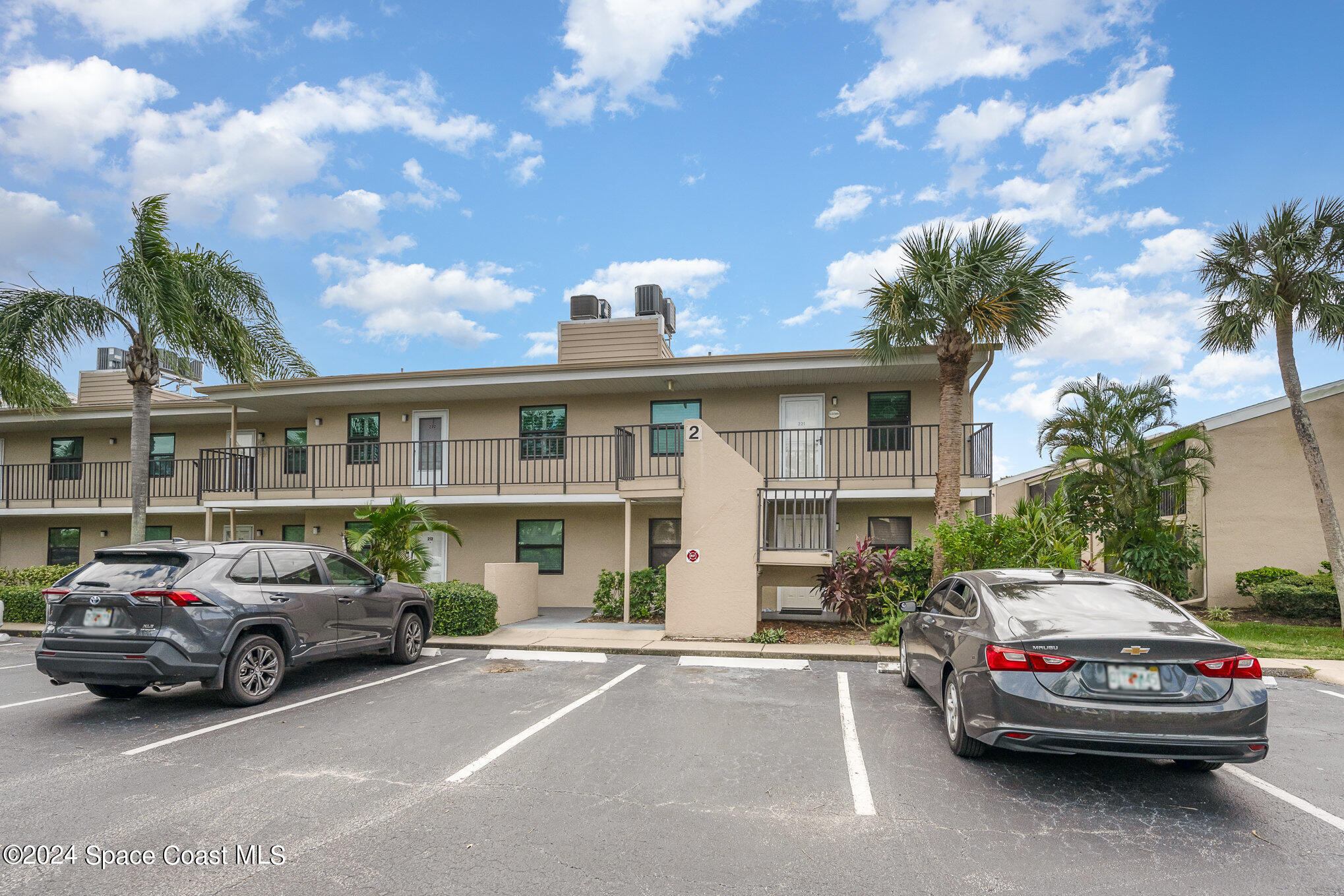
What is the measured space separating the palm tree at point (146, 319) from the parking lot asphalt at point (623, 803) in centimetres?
738

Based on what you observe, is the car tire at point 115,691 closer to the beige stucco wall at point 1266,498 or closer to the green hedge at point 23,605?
the green hedge at point 23,605

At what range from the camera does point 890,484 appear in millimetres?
13430

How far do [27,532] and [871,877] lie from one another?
25.5m

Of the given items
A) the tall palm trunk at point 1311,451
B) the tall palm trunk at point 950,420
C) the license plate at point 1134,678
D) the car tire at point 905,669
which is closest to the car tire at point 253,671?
the car tire at point 905,669

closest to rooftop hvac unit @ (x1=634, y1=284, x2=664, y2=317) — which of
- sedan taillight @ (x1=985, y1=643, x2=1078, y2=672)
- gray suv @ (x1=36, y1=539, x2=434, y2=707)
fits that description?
gray suv @ (x1=36, y1=539, x2=434, y2=707)

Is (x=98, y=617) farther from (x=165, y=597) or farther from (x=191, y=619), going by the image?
(x=191, y=619)

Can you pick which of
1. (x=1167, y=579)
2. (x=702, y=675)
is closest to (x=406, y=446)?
(x=702, y=675)

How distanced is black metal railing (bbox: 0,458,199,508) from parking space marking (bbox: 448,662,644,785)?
15.3m

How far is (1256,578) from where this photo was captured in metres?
13.6

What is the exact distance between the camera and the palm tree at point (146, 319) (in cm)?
1203

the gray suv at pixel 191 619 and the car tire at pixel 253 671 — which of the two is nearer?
the gray suv at pixel 191 619

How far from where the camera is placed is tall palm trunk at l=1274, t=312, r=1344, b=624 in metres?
12.1

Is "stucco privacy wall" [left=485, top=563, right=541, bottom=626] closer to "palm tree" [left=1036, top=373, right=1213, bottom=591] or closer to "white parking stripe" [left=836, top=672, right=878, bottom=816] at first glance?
"white parking stripe" [left=836, top=672, right=878, bottom=816]

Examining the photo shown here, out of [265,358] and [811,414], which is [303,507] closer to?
[265,358]
